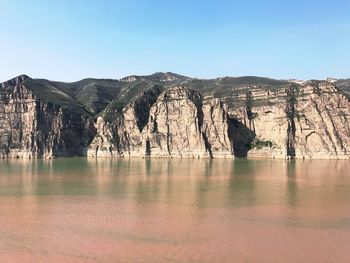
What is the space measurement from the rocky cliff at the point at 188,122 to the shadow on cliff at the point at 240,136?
0.29 metres

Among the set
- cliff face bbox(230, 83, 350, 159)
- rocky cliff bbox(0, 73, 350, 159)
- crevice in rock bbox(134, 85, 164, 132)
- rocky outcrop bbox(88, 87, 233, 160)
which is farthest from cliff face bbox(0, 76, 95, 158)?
cliff face bbox(230, 83, 350, 159)

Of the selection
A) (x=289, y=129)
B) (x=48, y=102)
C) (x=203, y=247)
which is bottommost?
(x=203, y=247)

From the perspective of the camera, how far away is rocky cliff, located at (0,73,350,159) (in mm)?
124500

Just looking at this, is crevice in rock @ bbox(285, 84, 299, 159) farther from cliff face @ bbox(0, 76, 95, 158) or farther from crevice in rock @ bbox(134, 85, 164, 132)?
cliff face @ bbox(0, 76, 95, 158)

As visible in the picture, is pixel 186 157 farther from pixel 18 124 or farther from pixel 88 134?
pixel 18 124

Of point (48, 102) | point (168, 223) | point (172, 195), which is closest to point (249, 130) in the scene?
point (48, 102)

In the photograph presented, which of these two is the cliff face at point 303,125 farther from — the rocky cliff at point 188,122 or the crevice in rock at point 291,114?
the rocky cliff at point 188,122

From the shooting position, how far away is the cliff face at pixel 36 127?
156625 millimetres

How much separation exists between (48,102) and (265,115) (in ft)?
253

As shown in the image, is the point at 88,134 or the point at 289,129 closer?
the point at 289,129

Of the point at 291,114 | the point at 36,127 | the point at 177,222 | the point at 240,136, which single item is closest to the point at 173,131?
the point at 240,136

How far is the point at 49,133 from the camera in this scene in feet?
526

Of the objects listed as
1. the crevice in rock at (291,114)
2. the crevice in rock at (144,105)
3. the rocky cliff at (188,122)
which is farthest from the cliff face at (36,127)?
the crevice in rock at (291,114)

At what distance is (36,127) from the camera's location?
16075 cm
